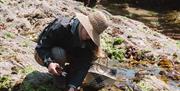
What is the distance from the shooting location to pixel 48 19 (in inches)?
502

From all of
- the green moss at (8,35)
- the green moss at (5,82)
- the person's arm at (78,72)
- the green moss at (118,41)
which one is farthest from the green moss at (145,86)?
the green moss at (118,41)

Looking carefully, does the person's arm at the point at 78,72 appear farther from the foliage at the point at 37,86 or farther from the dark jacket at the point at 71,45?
the foliage at the point at 37,86

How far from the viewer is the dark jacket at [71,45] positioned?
6.92 metres

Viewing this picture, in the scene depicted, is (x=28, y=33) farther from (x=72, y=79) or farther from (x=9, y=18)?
(x=72, y=79)

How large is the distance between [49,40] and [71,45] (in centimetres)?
35

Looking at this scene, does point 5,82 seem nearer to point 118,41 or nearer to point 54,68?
Answer: point 54,68

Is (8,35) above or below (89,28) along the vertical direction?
below

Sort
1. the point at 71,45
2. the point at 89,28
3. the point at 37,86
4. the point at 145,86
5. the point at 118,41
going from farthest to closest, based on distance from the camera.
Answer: the point at 118,41 → the point at 145,86 → the point at 37,86 → the point at 71,45 → the point at 89,28

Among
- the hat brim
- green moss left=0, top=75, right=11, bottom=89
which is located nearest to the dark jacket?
Answer: the hat brim

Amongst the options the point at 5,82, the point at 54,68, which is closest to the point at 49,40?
the point at 54,68

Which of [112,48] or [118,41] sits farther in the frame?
[118,41]

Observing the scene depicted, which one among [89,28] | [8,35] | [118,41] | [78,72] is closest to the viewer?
[89,28]

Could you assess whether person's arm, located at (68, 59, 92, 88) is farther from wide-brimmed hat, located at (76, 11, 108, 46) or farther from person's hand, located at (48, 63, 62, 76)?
wide-brimmed hat, located at (76, 11, 108, 46)

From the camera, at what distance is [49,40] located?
7000 millimetres
